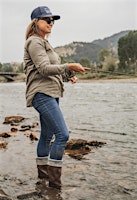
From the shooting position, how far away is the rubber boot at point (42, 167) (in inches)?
191

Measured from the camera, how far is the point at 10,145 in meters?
7.70

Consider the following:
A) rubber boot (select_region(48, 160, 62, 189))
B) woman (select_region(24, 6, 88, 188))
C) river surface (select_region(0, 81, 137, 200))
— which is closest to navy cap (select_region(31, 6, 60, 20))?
woman (select_region(24, 6, 88, 188))

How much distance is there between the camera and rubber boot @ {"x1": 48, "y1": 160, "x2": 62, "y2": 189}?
444 cm

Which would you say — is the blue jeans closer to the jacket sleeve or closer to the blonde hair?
the jacket sleeve

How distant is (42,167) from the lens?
16.1 ft

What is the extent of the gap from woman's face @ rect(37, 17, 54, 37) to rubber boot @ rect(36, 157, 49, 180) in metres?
1.85

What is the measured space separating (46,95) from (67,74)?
65 cm

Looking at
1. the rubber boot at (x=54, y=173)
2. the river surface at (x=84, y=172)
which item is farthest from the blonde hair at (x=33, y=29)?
the river surface at (x=84, y=172)

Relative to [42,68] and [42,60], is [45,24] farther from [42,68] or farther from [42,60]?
[42,68]

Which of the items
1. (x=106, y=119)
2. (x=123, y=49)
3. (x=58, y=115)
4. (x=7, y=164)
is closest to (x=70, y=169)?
(x=7, y=164)

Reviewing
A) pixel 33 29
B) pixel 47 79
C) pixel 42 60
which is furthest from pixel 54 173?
pixel 33 29

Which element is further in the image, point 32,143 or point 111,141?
point 111,141

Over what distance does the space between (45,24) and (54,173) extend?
6.68 ft

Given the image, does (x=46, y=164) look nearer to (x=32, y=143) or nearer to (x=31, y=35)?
(x=31, y=35)
